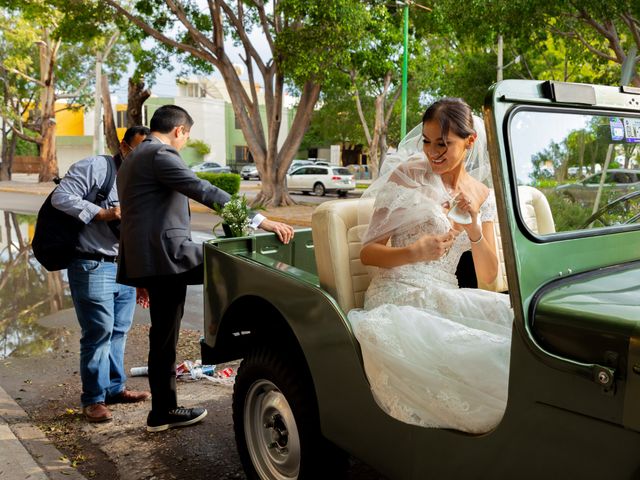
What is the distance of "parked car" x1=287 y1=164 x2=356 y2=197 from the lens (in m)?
31.3

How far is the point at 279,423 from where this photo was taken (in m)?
2.94

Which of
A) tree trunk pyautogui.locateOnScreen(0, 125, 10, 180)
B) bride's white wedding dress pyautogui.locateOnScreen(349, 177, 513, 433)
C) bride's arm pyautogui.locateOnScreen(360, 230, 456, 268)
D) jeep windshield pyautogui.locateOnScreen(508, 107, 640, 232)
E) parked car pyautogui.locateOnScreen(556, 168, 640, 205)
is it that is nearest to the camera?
bride's white wedding dress pyautogui.locateOnScreen(349, 177, 513, 433)

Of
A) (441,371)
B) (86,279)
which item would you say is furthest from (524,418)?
(86,279)

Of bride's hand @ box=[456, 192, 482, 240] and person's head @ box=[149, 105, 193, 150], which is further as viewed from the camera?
person's head @ box=[149, 105, 193, 150]

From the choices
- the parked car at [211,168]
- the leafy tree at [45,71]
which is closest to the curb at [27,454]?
the leafy tree at [45,71]

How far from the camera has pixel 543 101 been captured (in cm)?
211

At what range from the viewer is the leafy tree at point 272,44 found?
14953 mm

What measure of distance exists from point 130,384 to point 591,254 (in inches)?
146

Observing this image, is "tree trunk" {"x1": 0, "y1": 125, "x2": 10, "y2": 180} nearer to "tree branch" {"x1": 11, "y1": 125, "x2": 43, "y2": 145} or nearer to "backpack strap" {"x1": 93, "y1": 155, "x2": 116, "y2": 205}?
"tree branch" {"x1": 11, "y1": 125, "x2": 43, "y2": 145}

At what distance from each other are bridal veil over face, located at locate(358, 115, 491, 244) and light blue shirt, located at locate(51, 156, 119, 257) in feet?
6.09

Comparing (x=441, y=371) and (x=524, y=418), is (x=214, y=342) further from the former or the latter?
(x=524, y=418)

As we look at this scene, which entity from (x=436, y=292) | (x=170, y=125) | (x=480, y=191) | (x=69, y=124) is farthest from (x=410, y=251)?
(x=69, y=124)

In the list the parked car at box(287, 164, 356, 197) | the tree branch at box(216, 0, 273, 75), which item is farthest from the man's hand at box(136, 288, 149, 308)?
the parked car at box(287, 164, 356, 197)

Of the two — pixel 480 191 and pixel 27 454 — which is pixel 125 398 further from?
pixel 480 191
